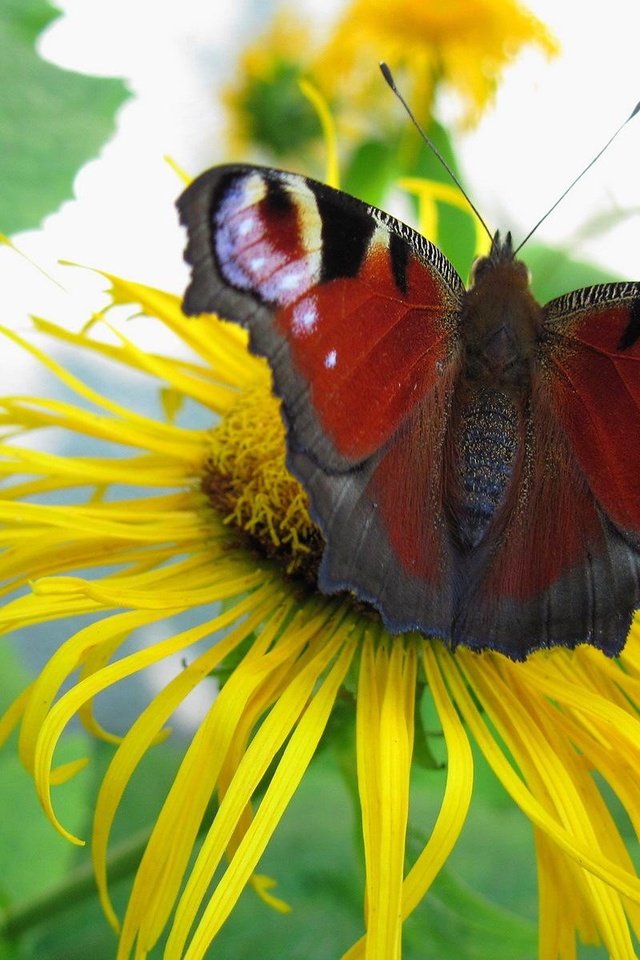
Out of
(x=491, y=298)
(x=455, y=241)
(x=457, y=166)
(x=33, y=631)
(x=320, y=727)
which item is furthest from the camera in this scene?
(x=33, y=631)

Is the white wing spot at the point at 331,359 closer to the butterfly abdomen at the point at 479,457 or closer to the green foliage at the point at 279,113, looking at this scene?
the butterfly abdomen at the point at 479,457

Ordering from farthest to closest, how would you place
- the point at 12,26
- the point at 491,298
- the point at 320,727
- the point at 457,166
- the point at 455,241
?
the point at 457,166
the point at 455,241
the point at 12,26
the point at 491,298
the point at 320,727

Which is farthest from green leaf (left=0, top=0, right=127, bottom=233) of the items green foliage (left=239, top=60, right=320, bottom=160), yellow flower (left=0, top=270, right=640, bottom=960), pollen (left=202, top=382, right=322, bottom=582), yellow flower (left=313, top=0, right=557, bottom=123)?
green foliage (left=239, top=60, right=320, bottom=160)

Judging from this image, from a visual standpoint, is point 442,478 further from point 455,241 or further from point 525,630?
point 455,241

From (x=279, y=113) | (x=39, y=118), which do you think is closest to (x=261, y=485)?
(x=39, y=118)

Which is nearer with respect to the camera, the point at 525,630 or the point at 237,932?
the point at 525,630

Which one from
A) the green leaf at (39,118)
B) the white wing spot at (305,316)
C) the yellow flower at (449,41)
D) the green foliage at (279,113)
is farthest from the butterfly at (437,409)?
the green foliage at (279,113)

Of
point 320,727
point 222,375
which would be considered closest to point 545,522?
point 320,727
